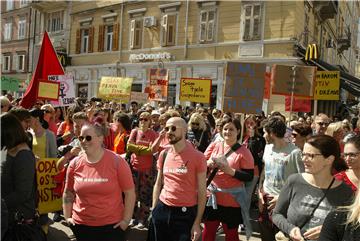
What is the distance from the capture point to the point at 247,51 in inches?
767

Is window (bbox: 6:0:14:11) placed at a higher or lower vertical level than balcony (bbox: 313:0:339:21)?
higher

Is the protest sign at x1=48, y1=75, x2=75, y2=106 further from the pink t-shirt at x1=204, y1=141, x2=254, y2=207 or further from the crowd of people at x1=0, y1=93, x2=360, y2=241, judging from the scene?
the pink t-shirt at x1=204, y1=141, x2=254, y2=207

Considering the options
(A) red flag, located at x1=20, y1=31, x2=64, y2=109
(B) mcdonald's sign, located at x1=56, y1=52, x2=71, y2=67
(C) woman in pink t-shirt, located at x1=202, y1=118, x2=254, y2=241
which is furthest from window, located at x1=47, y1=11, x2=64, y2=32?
(C) woman in pink t-shirt, located at x1=202, y1=118, x2=254, y2=241

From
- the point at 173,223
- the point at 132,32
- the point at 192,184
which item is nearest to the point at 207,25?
the point at 132,32

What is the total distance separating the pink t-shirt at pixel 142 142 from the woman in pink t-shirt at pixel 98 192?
277 centimetres

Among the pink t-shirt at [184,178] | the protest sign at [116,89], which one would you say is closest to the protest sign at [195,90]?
A: the protest sign at [116,89]

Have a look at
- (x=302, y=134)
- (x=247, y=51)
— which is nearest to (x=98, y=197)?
(x=302, y=134)

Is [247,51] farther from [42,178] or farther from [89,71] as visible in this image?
[42,178]

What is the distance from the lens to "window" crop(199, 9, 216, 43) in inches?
813

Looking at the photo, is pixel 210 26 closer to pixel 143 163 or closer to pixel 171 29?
pixel 171 29

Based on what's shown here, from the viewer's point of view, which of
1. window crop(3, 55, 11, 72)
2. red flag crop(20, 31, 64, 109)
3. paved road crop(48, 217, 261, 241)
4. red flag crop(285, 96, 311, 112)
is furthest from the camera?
window crop(3, 55, 11, 72)

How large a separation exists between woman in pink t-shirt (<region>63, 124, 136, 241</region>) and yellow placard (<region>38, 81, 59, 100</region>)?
5398 mm

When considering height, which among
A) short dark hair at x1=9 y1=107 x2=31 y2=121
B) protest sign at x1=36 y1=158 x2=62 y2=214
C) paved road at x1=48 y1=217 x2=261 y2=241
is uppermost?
short dark hair at x1=9 y1=107 x2=31 y2=121

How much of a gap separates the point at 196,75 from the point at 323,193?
60.3 ft
